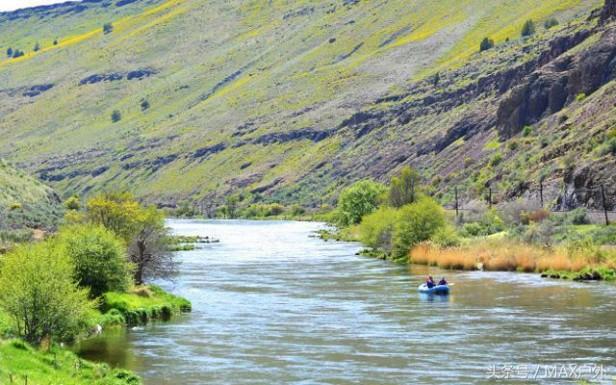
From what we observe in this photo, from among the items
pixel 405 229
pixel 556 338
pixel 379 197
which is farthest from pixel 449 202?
pixel 556 338

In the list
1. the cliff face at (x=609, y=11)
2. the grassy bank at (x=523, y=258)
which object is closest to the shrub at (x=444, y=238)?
the grassy bank at (x=523, y=258)

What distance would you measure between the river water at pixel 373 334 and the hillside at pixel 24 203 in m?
22.1

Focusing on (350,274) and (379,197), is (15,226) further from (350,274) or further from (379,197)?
(379,197)

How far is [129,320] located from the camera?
51.3 metres

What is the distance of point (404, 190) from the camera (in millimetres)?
128750

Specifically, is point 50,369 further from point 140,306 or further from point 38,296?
point 140,306

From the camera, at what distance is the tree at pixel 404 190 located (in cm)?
12769

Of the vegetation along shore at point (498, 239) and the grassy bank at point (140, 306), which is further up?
the vegetation along shore at point (498, 239)

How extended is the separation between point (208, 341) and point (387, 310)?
14281mm

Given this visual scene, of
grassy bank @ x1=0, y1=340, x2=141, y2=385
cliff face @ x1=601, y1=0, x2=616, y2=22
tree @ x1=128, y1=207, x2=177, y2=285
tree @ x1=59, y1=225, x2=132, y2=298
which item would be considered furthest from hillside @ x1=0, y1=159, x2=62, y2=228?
cliff face @ x1=601, y1=0, x2=616, y2=22

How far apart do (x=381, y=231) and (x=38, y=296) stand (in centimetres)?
6691

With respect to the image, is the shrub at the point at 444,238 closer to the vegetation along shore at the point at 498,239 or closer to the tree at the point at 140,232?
the vegetation along shore at the point at 498,239

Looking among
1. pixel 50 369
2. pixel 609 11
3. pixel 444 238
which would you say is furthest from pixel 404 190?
pixel 50 369

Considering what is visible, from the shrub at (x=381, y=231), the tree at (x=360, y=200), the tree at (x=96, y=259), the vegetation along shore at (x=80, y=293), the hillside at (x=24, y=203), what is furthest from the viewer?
the tree at (x=360, y=200)
